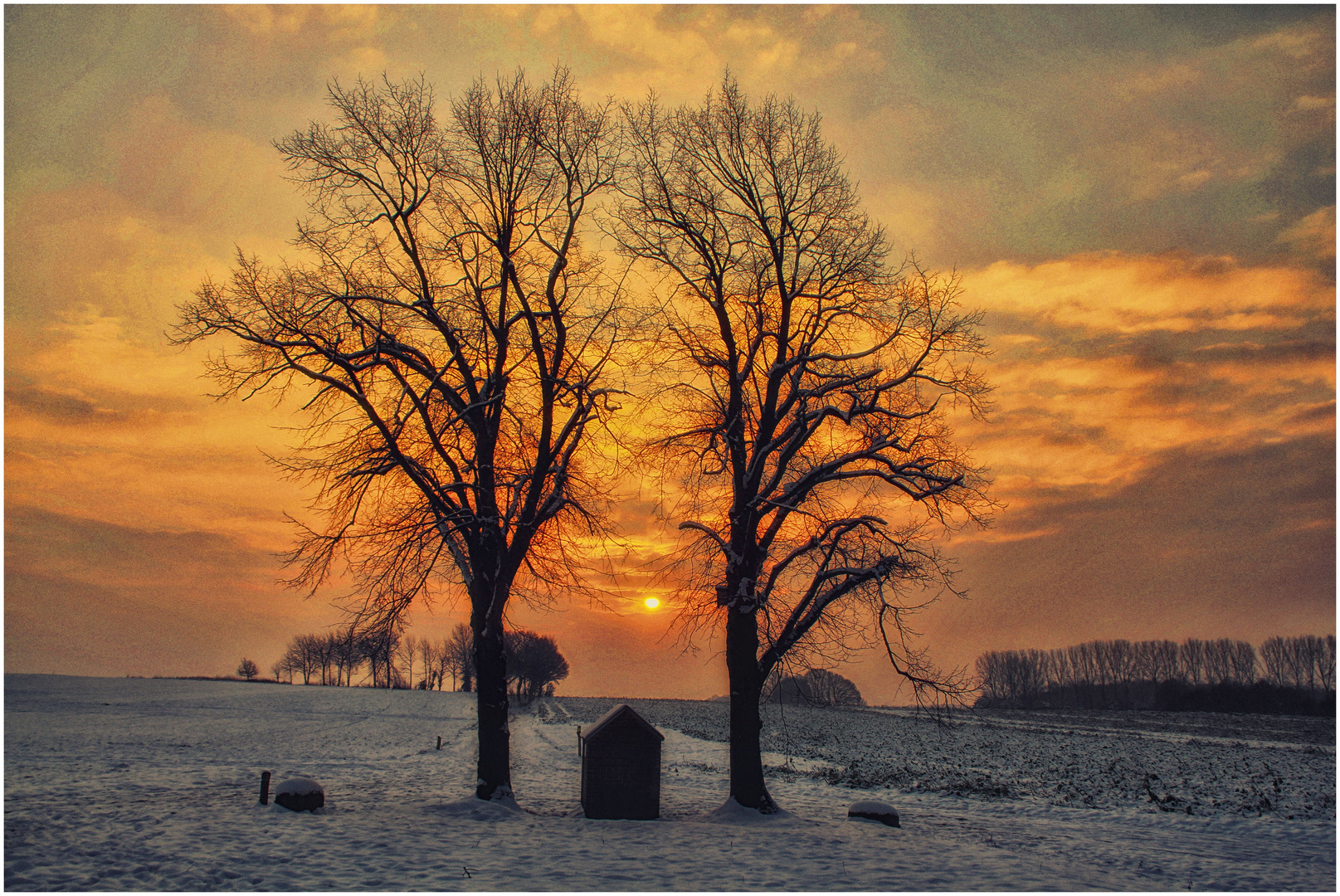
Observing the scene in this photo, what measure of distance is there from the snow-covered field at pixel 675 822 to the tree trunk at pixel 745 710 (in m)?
0.81

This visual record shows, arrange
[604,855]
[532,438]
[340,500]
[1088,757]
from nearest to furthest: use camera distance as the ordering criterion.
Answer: [604,855]
[340,500]
[532,438]
[1088,757]

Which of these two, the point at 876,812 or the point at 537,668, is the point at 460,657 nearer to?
the point at 537,668

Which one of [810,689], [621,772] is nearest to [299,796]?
[621,772]

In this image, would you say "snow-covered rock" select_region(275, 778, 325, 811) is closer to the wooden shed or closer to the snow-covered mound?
the snow-covered mound

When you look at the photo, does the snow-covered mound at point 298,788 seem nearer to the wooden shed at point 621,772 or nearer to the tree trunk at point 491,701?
the tree trunk at point 491,701

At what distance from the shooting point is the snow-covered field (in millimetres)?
11688

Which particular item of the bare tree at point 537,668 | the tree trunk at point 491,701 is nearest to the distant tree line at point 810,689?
the tree trunk at point 491,701

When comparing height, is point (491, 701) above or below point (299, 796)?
above

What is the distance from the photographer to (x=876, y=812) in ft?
53.7

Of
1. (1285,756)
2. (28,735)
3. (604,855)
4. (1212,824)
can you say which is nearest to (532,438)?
(604,855)

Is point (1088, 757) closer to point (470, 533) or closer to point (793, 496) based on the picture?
point (793, 496)

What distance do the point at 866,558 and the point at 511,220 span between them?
11.1 metres

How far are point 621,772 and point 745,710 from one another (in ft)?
9.73

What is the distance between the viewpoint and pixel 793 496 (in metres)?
17.1
